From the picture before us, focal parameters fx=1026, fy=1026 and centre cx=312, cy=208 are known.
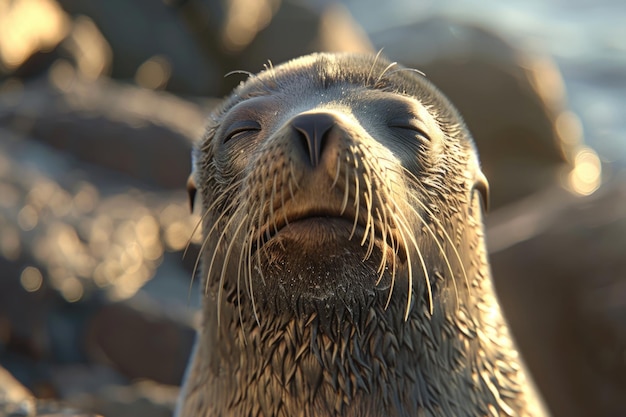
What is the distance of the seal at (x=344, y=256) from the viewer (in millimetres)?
3254

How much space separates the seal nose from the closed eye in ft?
2.03

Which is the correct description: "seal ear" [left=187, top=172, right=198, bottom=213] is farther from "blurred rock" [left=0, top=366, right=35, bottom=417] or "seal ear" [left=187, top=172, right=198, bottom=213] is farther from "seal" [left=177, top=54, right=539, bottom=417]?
"blurred rock" [left=0, top=366, right=35, bottom=417]

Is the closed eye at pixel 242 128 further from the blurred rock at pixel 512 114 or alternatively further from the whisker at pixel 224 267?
the blurred rock at pixel 512 114

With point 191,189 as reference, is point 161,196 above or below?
above

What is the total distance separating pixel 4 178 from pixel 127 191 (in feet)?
3.38

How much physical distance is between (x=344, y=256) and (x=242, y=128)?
812mm

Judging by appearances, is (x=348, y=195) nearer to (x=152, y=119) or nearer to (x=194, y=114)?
(x=152, y=119)

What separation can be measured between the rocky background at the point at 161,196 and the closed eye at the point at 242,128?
435 mm

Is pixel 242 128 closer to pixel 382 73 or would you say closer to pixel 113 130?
pixel 382 73

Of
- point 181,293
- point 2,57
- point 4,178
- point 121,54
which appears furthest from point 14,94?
point 181,293

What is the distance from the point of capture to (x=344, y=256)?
3.28 m

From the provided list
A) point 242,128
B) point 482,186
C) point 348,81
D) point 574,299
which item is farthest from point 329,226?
point 574,299

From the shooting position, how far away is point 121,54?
12.5m

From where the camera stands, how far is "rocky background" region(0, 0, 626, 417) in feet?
21.1
